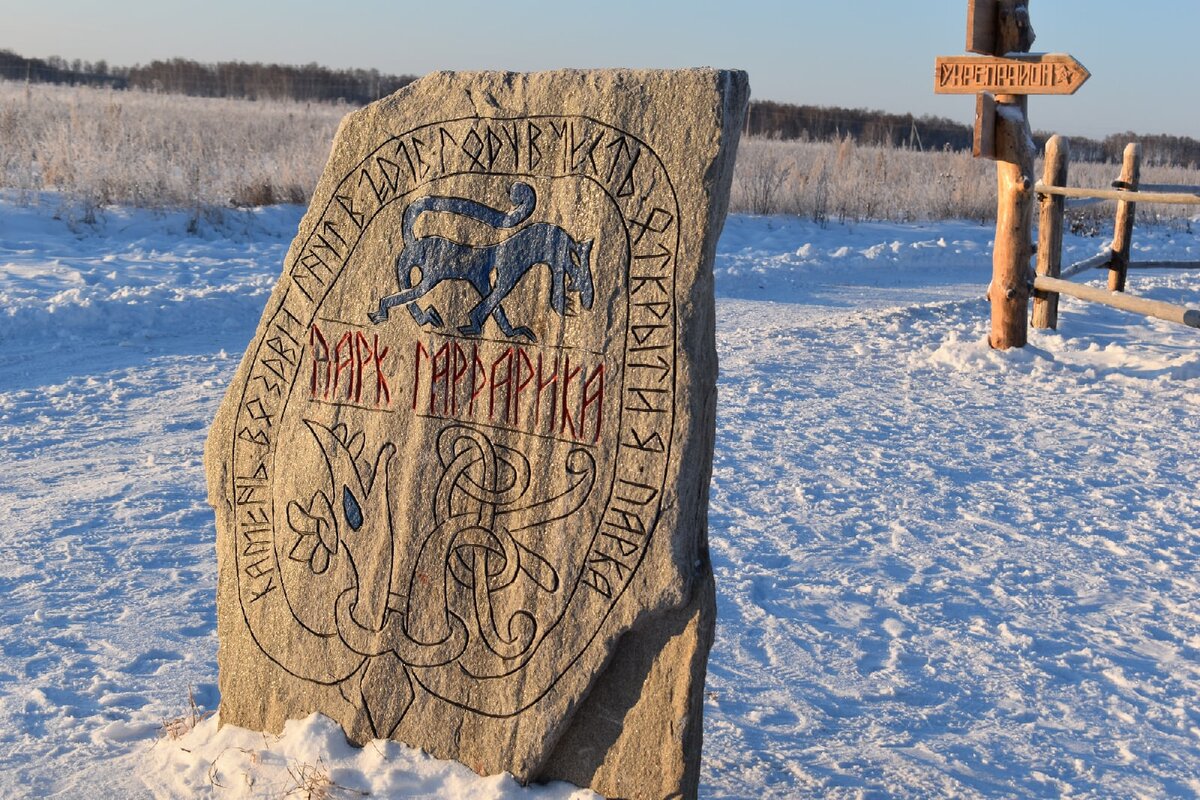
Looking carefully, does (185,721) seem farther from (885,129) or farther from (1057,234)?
(885,129)

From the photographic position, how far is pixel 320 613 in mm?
2807

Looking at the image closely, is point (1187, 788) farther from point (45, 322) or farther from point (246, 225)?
point (246, 225)

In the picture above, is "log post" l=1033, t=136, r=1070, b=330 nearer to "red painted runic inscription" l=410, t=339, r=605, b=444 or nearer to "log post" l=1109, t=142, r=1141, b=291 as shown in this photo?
"log post" l=1109, t=142, r=1141, b=291

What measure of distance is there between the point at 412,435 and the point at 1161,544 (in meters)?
3.09

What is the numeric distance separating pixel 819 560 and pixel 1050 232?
4.47 metres

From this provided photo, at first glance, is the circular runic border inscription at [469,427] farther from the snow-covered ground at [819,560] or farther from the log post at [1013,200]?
the log post at [1013,200]

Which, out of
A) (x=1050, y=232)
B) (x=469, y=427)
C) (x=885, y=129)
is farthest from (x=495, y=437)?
(x=885, y=129)

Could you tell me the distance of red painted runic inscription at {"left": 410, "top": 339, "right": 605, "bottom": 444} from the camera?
8.37 feet

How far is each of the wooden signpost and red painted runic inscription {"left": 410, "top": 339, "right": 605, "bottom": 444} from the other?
5.01m

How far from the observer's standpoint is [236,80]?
125ft

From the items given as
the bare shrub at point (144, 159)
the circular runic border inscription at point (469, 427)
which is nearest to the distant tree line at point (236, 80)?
the bare shrub at point (144, 159)

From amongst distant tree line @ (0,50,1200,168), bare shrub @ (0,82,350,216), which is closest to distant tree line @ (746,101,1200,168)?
distant tree line @ (0,50,1200,168)

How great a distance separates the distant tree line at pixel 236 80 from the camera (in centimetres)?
3556

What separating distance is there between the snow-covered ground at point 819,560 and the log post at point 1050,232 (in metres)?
0.25
